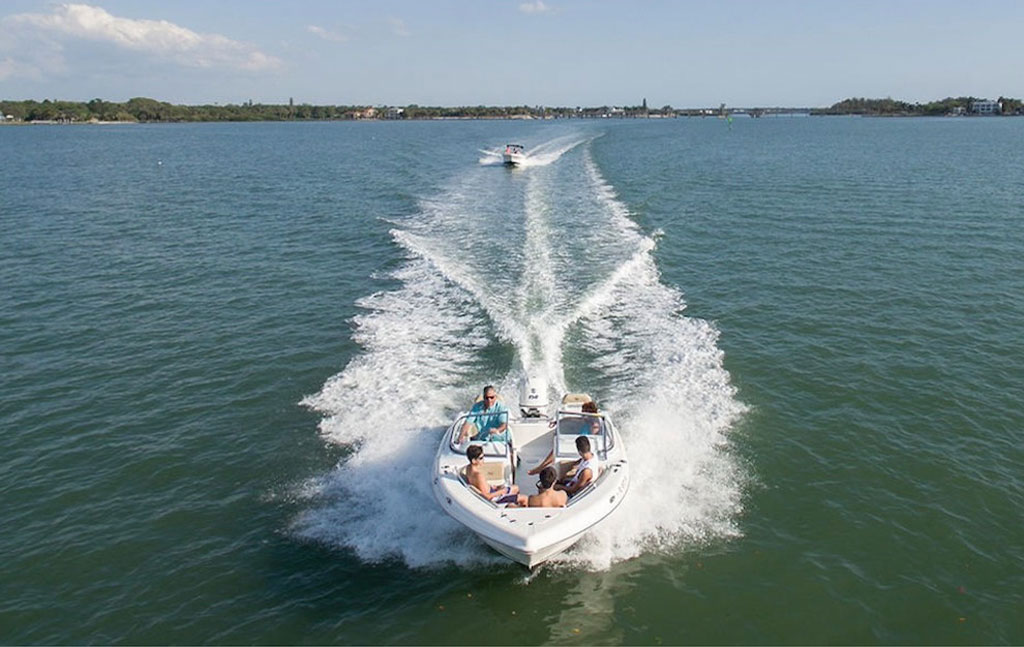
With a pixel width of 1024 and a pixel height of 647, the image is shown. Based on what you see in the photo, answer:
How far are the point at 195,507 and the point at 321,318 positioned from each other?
34.3ft

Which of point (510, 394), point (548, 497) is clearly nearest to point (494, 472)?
point (548, 497)

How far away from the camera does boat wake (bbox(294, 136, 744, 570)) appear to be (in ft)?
42.1

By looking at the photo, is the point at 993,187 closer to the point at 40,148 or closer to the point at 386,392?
the point at 386,392

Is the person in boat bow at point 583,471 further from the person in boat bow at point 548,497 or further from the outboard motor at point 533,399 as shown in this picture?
the outboard motor at point 533,399

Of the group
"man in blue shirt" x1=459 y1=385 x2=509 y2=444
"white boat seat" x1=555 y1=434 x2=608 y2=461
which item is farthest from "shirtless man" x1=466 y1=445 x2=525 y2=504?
"white boat seat" x1=555 y1=434 x2=608 y2=461

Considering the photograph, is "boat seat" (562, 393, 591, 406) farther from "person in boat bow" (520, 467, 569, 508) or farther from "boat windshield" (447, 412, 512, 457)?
"person in boat bow" (520, 467, 569, 508)

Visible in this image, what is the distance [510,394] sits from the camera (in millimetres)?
17734

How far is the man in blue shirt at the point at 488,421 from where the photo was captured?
13922 millimetres

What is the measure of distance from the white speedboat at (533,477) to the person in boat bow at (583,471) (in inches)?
4.8

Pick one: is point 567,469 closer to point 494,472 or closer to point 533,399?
point 494,472

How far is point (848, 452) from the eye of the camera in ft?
50.2

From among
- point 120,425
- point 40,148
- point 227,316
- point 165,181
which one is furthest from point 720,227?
point 40,148

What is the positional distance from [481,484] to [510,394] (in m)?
5.53

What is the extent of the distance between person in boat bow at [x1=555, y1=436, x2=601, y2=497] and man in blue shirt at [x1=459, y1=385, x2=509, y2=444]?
66.2 inches
